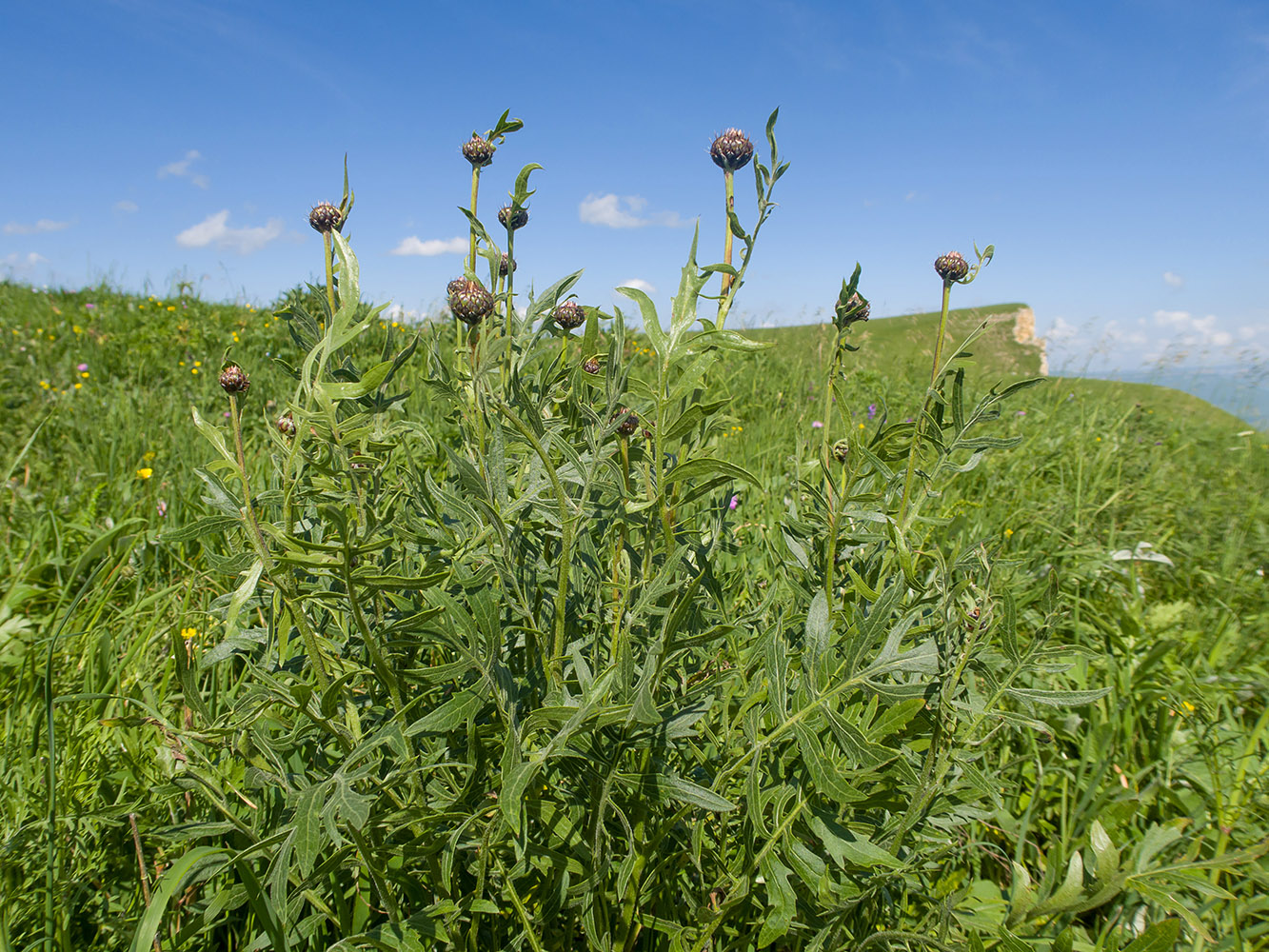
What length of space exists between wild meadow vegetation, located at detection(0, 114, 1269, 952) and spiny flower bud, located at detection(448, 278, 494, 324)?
10mm

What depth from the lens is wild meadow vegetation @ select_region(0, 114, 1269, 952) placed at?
0.82 m

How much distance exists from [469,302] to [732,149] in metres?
0.50

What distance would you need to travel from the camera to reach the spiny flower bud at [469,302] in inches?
37.3

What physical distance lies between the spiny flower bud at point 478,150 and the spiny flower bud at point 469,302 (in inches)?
13.0

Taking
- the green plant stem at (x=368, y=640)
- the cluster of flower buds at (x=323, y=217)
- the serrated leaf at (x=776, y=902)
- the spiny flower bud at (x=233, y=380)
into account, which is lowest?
the serrated leaf at (x=776, y=902)

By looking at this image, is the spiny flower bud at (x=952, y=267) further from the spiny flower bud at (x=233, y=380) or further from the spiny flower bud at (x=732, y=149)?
the spiny flower bud at (x=233, y=380)

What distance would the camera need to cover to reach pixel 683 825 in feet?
3.30

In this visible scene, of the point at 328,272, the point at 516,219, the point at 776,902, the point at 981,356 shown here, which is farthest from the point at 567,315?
the point at 981,356

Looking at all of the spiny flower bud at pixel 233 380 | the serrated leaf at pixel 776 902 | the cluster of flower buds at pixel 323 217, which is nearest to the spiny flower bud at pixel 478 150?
the cluster of flower buds at pixel 323 217

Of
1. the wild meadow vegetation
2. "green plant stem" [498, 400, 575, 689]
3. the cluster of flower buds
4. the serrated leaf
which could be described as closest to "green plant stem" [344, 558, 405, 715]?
the wild meadow vegetation

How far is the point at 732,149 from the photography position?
1.13m

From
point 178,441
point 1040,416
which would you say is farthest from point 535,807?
point 1040,416

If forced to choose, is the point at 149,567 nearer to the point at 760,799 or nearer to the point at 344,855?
the point at 344,855

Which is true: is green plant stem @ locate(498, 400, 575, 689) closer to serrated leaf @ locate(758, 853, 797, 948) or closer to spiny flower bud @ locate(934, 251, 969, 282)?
serrated leaf @ locate(758, 853, 797, 948)
